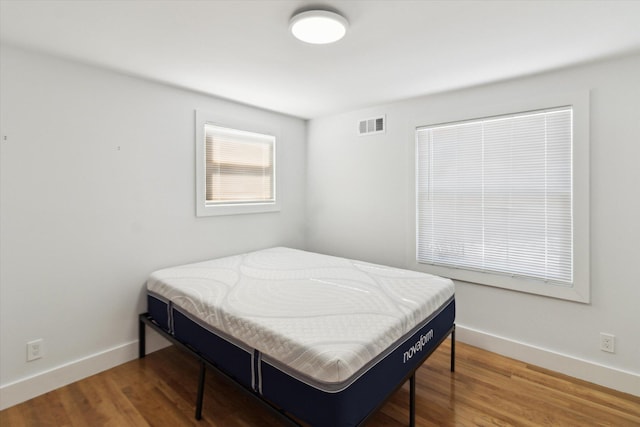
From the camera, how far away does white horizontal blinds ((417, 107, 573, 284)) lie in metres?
2.49

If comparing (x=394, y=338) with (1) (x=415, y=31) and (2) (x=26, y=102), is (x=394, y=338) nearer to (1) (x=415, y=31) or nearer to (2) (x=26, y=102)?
(1) (x=415, y=31)

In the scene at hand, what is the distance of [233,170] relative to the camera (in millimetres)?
3463

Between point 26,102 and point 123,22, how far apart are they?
1.00m

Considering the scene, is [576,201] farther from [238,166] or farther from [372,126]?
[238,166]

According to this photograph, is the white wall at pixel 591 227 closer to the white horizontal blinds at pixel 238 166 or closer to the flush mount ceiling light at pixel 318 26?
the white horizontal blinds at pixel 238 166

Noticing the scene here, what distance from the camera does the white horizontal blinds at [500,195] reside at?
2492 millimetres

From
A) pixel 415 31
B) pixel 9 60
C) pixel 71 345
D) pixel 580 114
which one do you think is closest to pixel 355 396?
pixel 415 31

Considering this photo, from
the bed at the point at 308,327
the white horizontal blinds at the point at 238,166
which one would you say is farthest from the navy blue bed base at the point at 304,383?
the white horizontal blinds at the point at 238,166

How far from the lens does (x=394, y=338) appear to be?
1703 millimetres

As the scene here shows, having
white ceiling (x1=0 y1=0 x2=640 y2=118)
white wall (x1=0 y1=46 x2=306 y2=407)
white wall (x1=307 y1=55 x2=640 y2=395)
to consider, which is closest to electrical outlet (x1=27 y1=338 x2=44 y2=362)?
white wall (x1=0 y1=46 x2=306 y2=407)

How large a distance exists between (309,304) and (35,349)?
1.97 metres

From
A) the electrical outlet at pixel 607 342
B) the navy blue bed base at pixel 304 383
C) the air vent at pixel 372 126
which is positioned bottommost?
the electrical outlet at pixel 607 342

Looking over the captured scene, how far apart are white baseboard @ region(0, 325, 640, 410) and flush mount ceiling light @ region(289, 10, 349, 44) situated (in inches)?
107

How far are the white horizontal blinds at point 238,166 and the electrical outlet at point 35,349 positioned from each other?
1.67 metres
